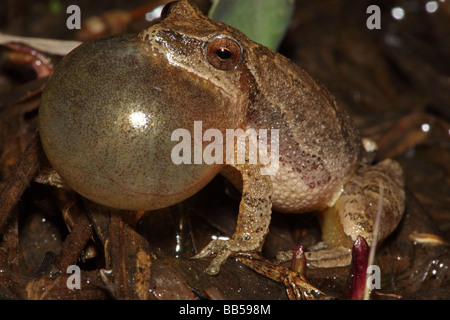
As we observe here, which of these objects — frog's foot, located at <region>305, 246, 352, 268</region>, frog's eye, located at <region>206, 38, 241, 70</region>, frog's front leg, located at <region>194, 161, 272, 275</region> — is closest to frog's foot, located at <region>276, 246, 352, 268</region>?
frog's foot, located at <region>305, 246, 352, 268</region>

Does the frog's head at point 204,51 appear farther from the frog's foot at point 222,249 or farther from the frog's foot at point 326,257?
the frog's foot at point 326,257

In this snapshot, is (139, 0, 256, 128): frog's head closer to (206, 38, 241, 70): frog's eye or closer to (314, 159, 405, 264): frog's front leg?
(206, 38, 241, 70): frog's eye

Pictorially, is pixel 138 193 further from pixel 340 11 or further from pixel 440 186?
pixel 340 11

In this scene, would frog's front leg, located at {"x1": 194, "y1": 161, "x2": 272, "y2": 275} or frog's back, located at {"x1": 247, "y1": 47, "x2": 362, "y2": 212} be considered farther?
frog's back, located at {"x1": 247, "y1": 47, "x2": 362, "y2": 212}

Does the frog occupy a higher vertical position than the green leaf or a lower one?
lower

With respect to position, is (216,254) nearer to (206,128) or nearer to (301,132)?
(206,128)

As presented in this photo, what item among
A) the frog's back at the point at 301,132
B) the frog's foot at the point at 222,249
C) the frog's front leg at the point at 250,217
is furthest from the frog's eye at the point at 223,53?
the frog's foot at the point at 222,249

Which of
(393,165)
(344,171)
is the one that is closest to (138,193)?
(344,171)
